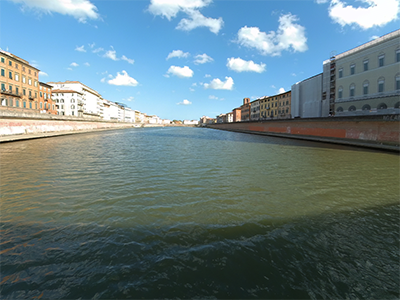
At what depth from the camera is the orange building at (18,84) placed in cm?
4206

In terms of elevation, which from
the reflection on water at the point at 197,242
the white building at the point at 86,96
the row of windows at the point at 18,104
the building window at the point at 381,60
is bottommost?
the reflection on water at the point at 197,242

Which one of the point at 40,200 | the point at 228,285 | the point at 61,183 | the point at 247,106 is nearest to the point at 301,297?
the point at 228,285

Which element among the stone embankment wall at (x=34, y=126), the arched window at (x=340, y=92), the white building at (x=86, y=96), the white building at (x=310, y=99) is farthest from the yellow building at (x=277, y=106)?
the white building at (x=86, y=96)

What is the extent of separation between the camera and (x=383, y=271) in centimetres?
300

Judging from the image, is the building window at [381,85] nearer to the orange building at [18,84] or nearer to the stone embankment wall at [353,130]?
the stone embankment wall at [353,130]

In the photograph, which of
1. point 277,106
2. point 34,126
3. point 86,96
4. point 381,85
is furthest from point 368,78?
point 86,96

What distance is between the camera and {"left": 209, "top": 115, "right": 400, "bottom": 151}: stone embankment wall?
755 inches

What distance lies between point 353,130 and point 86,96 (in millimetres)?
98945

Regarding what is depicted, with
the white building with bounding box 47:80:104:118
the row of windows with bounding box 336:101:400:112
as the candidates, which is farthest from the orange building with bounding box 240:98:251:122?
the white building with bounding box 47:80:104:118

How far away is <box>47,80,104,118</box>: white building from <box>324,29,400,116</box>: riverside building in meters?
88.1

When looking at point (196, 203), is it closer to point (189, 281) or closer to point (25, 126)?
point (189, 281)

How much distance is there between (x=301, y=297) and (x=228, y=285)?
2.96 ft

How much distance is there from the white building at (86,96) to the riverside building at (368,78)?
88.1 m

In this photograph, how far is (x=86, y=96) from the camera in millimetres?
91875
